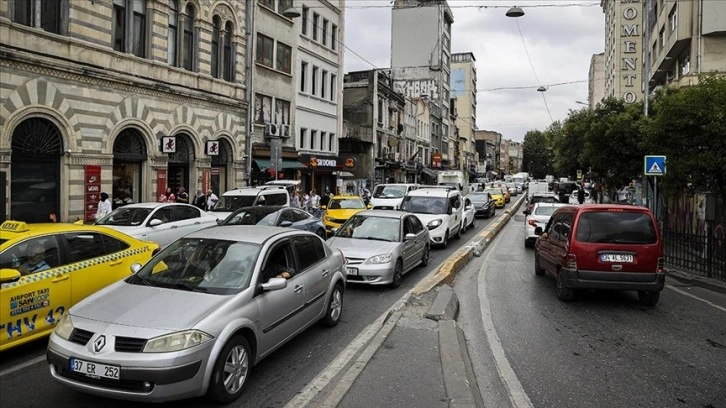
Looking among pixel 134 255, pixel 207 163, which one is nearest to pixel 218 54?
pixel 207 163

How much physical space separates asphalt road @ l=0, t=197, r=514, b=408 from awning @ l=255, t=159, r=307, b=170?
21.8 meters

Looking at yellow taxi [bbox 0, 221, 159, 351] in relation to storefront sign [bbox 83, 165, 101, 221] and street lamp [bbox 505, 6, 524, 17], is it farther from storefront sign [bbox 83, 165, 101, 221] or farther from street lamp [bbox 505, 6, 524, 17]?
street lamp [bbox 505, 6, 524, 17]

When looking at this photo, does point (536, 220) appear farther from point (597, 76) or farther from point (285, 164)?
point (597, 76)

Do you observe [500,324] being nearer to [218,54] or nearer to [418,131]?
[218,54]

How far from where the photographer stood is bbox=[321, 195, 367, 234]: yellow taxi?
19.0 metres

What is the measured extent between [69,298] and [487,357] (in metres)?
5.09

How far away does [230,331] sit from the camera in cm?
468

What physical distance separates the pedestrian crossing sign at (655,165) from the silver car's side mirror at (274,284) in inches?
460

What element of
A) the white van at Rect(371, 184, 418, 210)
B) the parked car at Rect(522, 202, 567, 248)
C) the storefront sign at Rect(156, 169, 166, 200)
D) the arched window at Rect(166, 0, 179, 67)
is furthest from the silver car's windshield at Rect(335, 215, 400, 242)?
the arched window at Rect(166, 0, 179, 67)

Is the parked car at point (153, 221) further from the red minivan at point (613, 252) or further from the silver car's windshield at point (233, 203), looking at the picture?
the red minivan at point (613, 252)

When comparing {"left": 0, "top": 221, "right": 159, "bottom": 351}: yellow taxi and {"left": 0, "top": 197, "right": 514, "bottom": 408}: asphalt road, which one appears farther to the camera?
{"left": 0, "top": 221, "right": 159, "bottom": 351}: yellow taxi

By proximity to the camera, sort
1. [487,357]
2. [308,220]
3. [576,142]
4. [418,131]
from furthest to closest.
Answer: [418,131] < [576,142] < [308,220] < [487,357]

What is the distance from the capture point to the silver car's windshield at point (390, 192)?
26.5m

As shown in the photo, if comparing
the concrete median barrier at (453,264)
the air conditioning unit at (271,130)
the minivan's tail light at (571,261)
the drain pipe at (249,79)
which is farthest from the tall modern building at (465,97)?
the minivan's tail light at (571,261)
